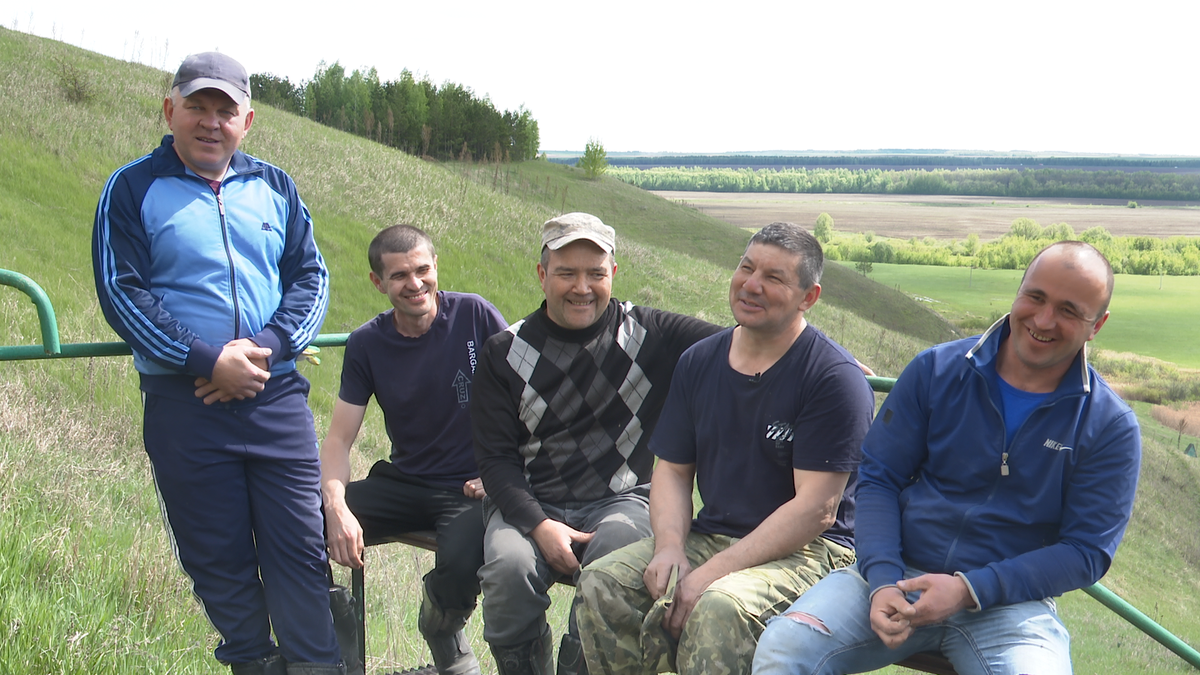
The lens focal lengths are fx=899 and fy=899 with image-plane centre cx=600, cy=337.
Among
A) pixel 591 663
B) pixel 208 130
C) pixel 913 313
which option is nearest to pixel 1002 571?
pixel 591 663

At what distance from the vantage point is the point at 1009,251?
572 feet

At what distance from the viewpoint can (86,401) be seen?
6.49 m

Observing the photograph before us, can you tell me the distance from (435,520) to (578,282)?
43.0 inches

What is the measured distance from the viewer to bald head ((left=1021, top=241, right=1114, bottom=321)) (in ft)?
7.52

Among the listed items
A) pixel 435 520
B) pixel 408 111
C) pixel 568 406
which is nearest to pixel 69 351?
pixel 435 520

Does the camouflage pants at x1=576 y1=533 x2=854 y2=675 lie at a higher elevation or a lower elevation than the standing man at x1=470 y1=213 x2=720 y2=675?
lower

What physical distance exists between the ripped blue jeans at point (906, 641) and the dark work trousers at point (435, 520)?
115cm

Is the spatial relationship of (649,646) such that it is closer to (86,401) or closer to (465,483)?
(465,483)

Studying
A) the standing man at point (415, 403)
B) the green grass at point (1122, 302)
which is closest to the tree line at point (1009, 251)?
the green grass at point (1122, 302)

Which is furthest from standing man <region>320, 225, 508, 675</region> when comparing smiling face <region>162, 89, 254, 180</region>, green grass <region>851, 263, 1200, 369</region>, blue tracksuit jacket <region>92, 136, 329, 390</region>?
green grass <region>851, 263, 1200, 369</region>

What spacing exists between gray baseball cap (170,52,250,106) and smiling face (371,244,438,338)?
76 cm

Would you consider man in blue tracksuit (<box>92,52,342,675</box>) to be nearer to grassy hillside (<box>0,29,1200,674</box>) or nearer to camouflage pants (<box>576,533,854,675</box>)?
grassy hillside (<box>0,29,1200,674</box>)

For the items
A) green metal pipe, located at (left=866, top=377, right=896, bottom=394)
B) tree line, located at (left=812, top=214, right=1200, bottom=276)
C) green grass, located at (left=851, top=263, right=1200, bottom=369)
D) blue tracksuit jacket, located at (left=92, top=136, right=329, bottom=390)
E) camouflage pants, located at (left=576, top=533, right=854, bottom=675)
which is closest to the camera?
camouflage pants, located at (left=576, top=533, right=854, bottom=675)

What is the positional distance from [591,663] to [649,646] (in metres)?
0.18
